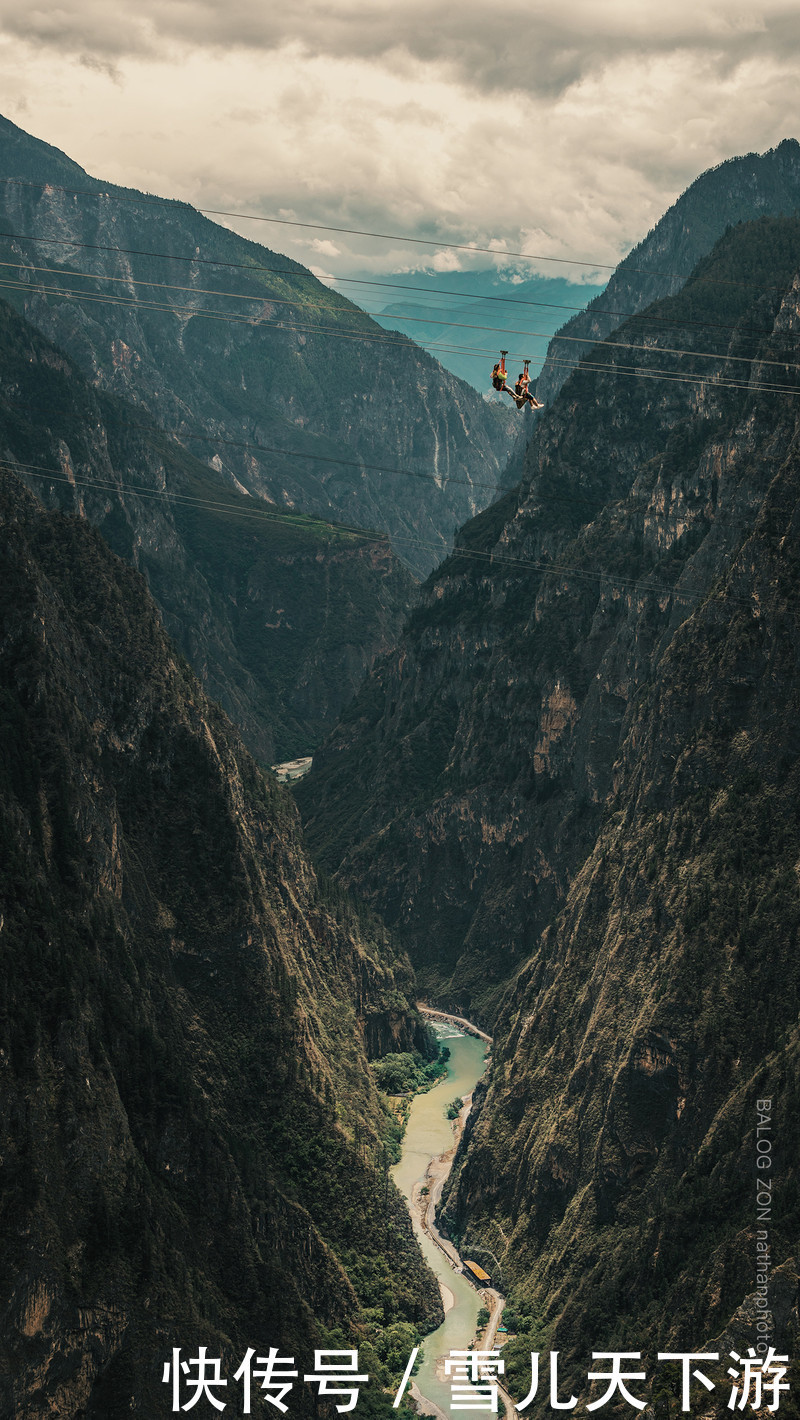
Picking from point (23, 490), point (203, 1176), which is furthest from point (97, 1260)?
point (23, 490)

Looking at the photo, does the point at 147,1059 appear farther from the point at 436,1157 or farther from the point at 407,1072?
the point at 407,1072

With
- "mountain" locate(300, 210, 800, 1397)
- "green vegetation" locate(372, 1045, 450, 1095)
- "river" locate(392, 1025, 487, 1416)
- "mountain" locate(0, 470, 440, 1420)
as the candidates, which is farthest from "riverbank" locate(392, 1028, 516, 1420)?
"mountain" locate(300, 210, 800, 1397)

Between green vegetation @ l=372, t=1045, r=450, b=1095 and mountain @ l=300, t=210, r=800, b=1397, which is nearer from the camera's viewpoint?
mountain @ l=300, t=210, r=800, b=1397

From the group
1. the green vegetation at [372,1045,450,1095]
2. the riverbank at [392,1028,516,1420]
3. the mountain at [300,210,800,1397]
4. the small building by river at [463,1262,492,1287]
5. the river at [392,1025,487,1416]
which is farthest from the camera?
the green vegetation at [372,1045,450,1095]

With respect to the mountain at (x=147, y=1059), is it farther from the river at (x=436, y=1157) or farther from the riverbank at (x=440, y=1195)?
the riverbank at (x=440, y=1195)

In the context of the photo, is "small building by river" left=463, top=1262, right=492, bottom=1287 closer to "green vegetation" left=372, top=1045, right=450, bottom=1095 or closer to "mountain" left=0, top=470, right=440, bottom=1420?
"mountain" left=0, top=470, right=440, bottom=1420

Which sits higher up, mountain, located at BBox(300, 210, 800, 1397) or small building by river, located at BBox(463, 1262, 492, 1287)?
mountain, located at BBox(300, 210, 800, 1397)

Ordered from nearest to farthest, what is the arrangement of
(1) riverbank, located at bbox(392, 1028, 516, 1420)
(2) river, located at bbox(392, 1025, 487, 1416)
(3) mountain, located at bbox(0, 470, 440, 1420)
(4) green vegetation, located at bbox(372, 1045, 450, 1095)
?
(3) mountain, located at bbox(0, 470, 440, 1420), (1) riverbank, located at bbox(392, 1028, 516, 1420), (2) river, located at bbox(392, 1025, 487, 1416), (4) green vegetation, located at bbox(372, 1045, 450, 1095)
